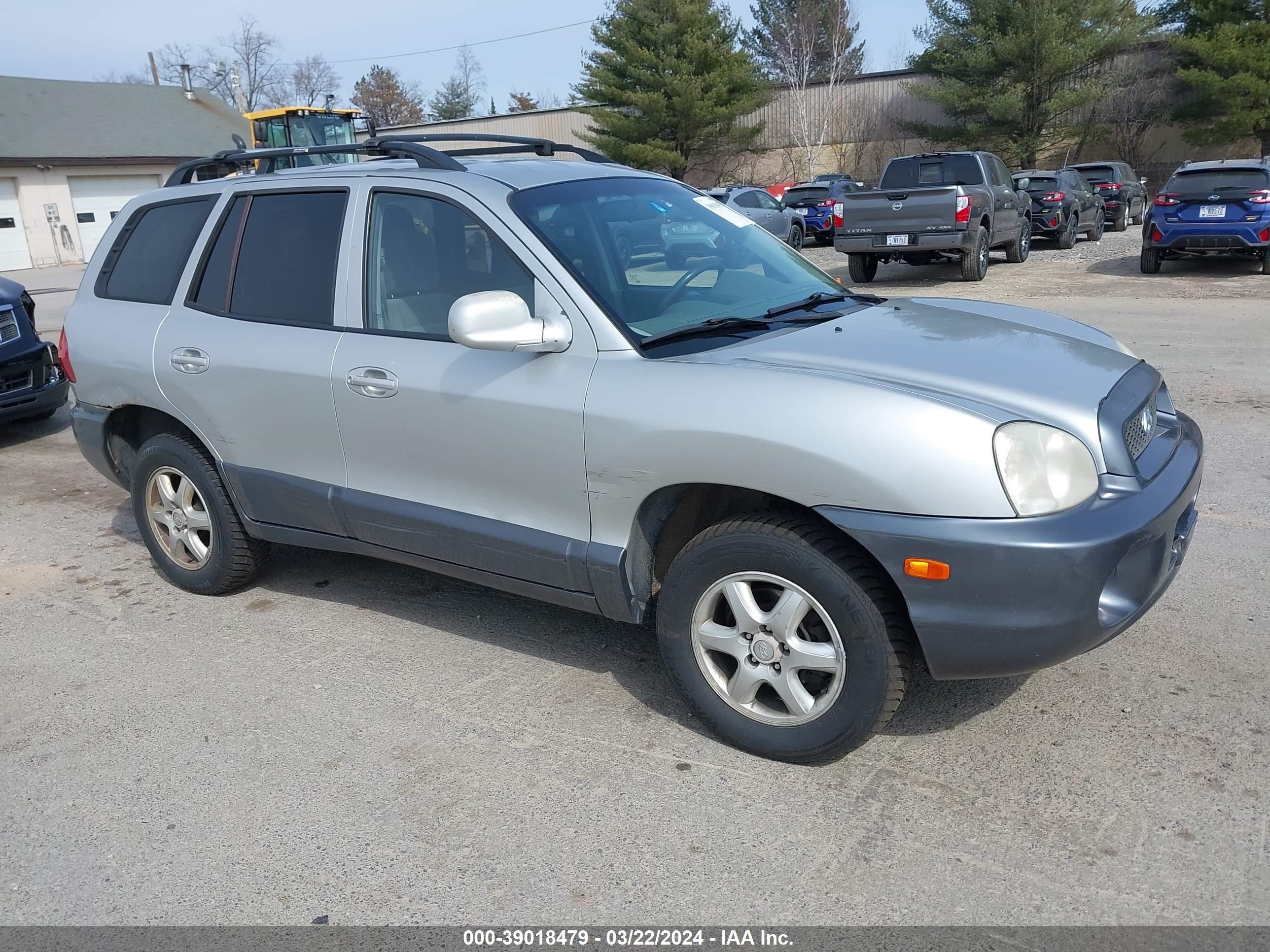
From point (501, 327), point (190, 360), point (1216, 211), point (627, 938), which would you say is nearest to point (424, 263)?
point (501, 327)

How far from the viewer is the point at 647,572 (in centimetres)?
361

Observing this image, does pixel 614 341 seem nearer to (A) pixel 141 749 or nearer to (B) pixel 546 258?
(B) pixel 546 258

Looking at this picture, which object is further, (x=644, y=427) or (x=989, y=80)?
(x=989, y=80)

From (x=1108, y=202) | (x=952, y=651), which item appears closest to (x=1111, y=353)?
(x=952, y=651)

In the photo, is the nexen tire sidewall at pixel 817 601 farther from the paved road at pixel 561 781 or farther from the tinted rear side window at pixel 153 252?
the tinted rear side window at pixel 153 252

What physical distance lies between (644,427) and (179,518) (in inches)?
111

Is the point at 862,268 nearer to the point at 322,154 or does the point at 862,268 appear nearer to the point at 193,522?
the point at 322,154

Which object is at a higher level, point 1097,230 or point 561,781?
point 1097,230

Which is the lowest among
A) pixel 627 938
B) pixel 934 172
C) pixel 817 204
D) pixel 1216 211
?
pixel 627 938

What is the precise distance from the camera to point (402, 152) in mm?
4355

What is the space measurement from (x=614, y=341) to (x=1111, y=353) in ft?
5.98

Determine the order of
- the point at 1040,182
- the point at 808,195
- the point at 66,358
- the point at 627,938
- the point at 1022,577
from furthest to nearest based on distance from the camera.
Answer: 1. the point at 808,195
2. the point at 1040,182
3. the point at 66,358
4. the point at 1022,577
5. the point at 627,938

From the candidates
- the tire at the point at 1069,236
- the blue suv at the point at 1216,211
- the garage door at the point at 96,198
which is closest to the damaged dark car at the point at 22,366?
the blue suv at the point at 1216,211

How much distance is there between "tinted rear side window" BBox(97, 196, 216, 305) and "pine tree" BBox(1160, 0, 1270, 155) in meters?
36.6
